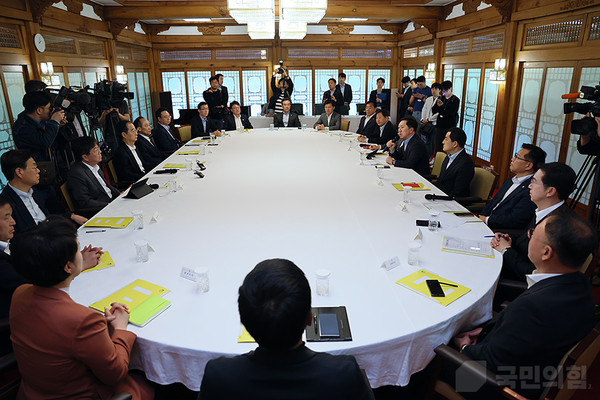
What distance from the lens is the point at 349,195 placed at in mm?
3201

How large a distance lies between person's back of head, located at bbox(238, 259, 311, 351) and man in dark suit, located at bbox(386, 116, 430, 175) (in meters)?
3.59

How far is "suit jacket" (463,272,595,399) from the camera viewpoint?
4.43 feet

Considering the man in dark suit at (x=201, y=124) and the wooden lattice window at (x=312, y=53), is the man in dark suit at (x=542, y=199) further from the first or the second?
the wooden lattice window at (x=312, y=53)

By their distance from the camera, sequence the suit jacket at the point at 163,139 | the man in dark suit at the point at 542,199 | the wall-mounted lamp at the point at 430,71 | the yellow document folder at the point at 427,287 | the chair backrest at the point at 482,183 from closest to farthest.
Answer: the yellow document folder at the point at 427,287 < the man in dark suit at the point at 542,199 < the chair backrest at the point at 482,183 < the suit jacket at the point at 163,139 < the wall-mounted lamp at the point at 430,71

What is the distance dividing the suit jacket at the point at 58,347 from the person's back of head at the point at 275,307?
658 mm

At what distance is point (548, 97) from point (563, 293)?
473cm

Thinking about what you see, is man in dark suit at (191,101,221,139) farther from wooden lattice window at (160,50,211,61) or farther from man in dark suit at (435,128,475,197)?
wooden lattice window at (160,50,211,61)

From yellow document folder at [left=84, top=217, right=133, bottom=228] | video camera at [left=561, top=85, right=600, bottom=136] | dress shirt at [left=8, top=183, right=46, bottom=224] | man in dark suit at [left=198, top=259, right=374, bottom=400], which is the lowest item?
yellow document folder at [left=84, top=217, right=133, bottom=228]

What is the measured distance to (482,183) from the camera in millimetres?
3461

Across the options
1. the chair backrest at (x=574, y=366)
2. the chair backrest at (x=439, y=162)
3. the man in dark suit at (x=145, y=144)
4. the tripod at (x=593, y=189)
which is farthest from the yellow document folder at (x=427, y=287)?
the man in dark suit at (x=145, y=144)

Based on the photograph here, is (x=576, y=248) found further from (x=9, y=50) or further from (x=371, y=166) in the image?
(x=9, y=50)

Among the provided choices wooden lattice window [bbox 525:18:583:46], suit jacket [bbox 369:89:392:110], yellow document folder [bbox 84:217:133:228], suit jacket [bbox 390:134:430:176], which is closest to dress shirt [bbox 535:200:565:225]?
suit jacket [bbox 390:134:430:176]

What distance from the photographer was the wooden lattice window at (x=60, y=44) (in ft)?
19.0

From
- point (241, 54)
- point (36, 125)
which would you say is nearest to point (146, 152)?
point (36, 125)
